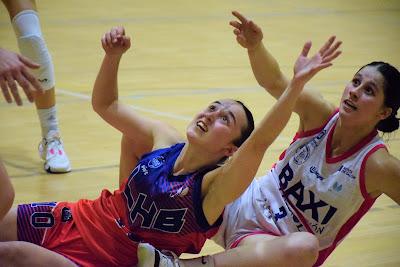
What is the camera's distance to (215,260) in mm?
2568

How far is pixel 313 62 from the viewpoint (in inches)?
93.0

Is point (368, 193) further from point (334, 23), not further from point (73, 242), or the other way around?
point (334, 23)

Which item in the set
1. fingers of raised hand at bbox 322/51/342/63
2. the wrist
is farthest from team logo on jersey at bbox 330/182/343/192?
the wrist

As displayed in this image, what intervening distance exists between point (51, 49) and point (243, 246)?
4.61 metres

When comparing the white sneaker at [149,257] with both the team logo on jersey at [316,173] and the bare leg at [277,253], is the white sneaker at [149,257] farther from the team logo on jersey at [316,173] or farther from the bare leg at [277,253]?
the team logo on jersey at [316,173]

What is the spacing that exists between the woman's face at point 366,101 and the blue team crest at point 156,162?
2.10ft

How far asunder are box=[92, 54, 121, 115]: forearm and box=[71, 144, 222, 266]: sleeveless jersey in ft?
0.96

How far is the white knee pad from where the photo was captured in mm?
3914

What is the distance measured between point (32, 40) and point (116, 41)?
1.30m

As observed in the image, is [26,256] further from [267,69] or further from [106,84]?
[267,69]

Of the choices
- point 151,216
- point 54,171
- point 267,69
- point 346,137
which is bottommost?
point 54,171

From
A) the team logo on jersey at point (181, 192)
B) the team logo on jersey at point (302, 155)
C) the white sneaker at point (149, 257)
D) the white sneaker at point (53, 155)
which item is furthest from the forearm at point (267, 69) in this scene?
the white sneaker at point (53, 155)

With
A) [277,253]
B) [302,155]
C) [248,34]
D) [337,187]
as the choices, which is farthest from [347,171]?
[248,34]

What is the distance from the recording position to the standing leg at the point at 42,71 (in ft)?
12.9
